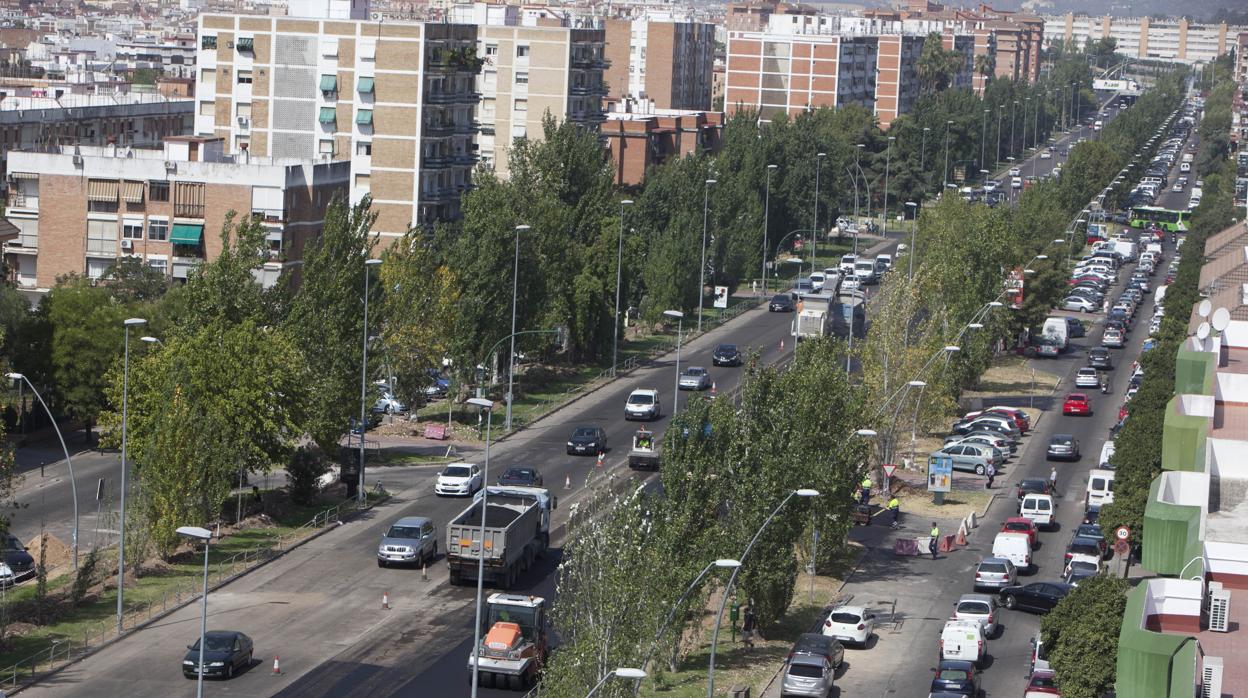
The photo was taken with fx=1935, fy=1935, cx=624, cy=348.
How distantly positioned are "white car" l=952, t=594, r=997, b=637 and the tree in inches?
259

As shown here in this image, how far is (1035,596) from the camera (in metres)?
58.7

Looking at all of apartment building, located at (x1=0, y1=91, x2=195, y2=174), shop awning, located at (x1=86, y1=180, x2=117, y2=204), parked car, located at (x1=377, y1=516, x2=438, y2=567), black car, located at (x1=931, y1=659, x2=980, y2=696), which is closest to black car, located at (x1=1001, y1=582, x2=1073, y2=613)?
black car, located at (x1=931, y1=659, x2=980, y2=696)

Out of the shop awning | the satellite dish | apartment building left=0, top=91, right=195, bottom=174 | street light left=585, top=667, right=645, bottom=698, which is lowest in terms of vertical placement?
street light left=585, top=667, right=645, bottom=698

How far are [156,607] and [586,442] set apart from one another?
85.8 feet

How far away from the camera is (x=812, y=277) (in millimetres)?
120875

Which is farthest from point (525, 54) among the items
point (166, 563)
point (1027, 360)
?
point (166, 563)

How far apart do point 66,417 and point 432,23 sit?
43.3m

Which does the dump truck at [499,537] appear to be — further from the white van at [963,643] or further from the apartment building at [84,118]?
the apartment building at [84,118]

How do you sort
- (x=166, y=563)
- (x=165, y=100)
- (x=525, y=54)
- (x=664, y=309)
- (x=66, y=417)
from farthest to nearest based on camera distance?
(x=165, y=100), (x=525, y=54), (x=664, y=309), (x=66, y=417), (x=166, y=563)

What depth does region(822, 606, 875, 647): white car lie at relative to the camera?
179 ft

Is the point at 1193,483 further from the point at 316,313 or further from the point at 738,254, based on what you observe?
the point at 738,254

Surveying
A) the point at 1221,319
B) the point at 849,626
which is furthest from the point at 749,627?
the point at 1221,319

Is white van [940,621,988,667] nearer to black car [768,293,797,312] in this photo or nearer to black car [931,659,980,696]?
black car [931,659,980,696]

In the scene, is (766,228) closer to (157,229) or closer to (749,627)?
(157,229)
